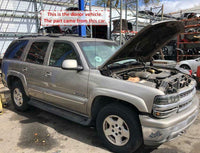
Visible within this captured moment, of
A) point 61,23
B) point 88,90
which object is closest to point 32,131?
point 88,90

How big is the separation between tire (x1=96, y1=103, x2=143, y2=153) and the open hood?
2.56ft

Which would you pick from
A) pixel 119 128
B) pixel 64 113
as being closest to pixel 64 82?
pixel 64 113

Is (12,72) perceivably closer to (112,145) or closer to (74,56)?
(74,56)

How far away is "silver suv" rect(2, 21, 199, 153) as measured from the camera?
260 centimetres

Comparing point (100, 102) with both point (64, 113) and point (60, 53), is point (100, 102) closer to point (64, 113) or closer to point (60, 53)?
point (64, 113)

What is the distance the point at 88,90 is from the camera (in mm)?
3180

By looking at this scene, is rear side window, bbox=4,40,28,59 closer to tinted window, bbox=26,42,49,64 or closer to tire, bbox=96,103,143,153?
tinted window, bbox=26,42,49,64

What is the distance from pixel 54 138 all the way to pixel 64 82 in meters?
1.08

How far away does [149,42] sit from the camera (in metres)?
3.63

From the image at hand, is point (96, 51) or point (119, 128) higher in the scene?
point (96, 51)

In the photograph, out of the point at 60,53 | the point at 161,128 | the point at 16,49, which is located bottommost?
the point at 161,128

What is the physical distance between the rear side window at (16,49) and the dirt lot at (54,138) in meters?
1.61

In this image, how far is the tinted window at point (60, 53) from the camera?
3.59 meters

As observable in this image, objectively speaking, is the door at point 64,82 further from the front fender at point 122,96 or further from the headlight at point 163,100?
the headlight at point 163,100
